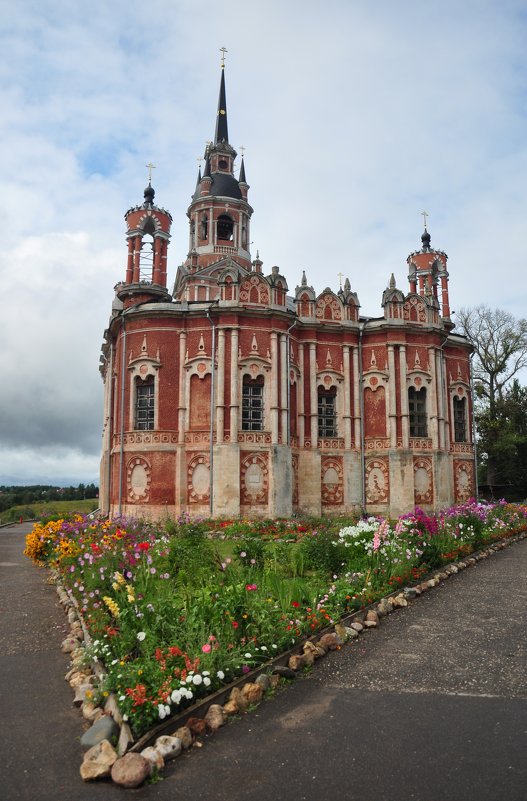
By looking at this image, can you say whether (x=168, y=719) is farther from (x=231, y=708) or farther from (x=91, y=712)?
(x=91, y=712)

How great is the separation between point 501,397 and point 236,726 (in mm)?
42651

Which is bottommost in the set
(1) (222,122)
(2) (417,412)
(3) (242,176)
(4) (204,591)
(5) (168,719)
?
(5) (168,719)

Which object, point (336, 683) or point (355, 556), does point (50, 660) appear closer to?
point (336, 683)

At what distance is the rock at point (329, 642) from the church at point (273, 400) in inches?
619

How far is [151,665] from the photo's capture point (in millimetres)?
6355

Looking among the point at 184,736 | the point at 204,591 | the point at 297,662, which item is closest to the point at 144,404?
the point at 204,591

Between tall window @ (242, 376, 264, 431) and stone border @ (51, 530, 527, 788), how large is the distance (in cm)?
1607

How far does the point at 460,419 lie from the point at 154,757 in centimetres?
2817

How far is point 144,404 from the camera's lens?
26000 millimetres

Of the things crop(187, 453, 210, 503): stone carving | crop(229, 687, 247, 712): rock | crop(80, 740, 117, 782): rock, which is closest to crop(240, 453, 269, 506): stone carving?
crop(187, 453, 210, 503): stone carving

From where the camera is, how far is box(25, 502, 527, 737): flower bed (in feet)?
21.0

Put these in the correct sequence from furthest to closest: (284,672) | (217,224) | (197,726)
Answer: (217,224)
(284,672)
(197,726)

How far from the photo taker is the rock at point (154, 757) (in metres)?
5.21

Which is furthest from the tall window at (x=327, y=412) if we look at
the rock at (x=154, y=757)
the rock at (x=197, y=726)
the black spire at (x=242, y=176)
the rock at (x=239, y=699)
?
the rock at (x=154, y=757)
